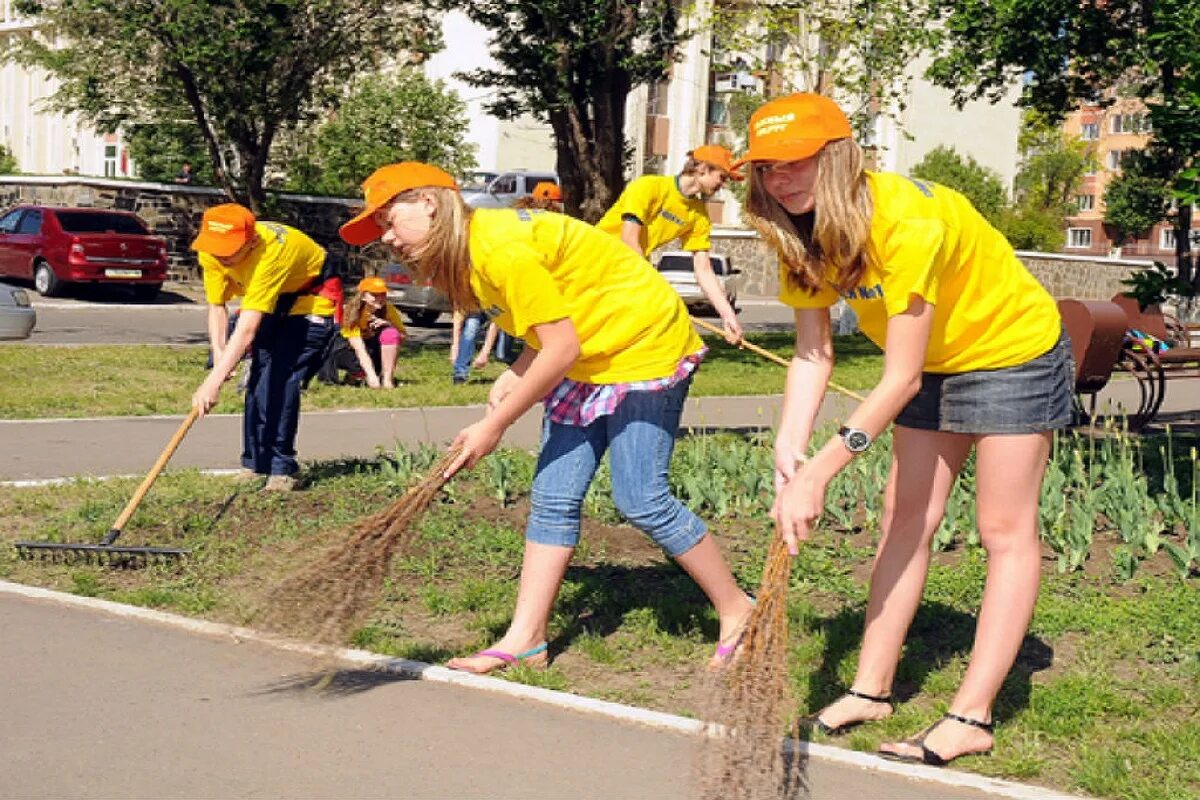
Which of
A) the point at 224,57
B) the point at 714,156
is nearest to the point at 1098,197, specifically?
the point at 224,57

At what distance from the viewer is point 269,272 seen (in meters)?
8.70

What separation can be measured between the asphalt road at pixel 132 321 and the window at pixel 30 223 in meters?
1.43

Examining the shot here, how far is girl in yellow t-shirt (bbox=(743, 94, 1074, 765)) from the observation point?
4.59 metres

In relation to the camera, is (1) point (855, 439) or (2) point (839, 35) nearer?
(1) point (855, 439)

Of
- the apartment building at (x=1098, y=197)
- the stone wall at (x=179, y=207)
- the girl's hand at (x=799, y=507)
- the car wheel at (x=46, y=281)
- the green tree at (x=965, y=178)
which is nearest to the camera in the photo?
the girl's hand at (x=799, y=507)

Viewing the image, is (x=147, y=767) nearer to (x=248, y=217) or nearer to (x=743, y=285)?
(x=248, y=217)

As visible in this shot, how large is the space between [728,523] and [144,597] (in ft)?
9.17

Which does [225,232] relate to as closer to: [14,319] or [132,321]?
[14,319]

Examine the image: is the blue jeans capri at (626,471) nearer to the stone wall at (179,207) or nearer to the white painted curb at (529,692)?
the white painted curb at (529,692)

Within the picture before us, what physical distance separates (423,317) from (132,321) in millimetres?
4503

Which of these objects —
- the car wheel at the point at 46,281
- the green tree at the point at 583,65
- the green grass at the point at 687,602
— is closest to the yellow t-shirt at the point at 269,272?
the green grass at the point at 687,602

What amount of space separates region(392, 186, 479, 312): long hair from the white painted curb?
1.28 meters

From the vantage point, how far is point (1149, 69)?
71.8 feet

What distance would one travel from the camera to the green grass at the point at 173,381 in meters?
14.1
